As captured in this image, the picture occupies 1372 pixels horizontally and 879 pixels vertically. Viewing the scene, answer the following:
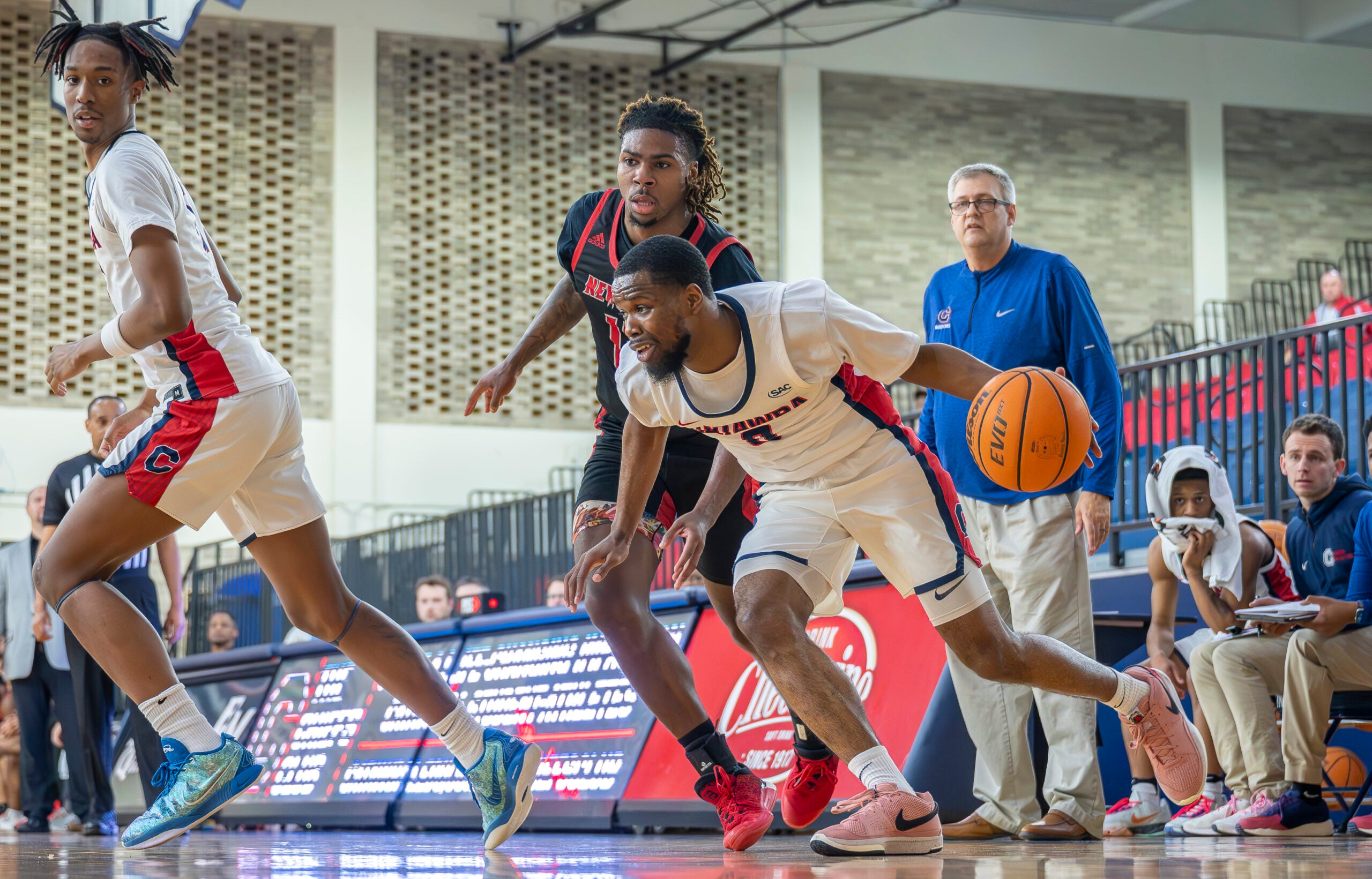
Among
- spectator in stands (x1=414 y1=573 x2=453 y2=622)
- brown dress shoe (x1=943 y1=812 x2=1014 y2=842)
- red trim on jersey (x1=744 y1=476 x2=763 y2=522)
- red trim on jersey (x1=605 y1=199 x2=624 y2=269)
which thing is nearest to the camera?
red trim on jersey (x1=605 y1=199 x2=624 y2=269)

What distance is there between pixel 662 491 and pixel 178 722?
156 centimetres

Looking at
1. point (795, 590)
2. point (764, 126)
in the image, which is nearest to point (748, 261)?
point (795, 590)

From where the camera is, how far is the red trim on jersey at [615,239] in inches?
181

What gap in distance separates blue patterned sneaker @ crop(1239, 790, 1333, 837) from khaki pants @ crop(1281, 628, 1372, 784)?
0.31ft

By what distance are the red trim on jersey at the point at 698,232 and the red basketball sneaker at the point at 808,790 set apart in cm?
159

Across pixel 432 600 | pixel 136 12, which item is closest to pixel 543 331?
pixel 136 12

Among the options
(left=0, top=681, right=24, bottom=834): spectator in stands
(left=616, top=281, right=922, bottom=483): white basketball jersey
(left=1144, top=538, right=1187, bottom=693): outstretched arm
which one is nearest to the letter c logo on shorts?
(left=616, top=281, right=922, bottom=483): white basketball jersey

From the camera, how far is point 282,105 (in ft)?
70.1

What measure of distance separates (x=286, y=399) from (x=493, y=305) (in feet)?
58.8

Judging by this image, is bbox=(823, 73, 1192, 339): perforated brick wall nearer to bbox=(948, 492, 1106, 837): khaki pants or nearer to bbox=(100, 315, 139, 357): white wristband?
bbox=(948, 492, 1106, 837): khaki pants

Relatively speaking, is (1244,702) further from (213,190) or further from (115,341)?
(213,190)

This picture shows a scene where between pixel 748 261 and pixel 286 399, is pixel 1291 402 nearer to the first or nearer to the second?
pixel 748 261

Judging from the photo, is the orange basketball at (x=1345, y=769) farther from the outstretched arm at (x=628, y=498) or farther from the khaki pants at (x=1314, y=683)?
the outstretched arm at (x=628, y=498)

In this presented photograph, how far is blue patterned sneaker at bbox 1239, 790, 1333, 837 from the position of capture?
5.53m
